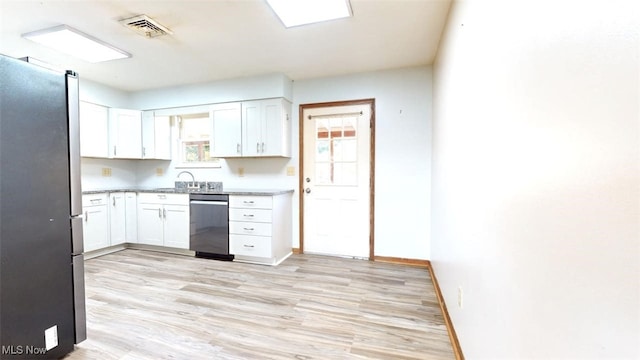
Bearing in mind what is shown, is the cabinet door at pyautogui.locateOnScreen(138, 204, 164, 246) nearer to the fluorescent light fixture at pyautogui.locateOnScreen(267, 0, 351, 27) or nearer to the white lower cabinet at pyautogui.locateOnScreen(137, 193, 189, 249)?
the white lower cabinet at pyautogui.locateOnScreen(137, 193, 189, 249)

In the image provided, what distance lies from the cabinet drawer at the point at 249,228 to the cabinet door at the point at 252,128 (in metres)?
0.95

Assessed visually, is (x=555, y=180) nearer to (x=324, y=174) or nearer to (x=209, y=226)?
(x=324, y=174)

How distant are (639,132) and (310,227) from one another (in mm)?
3460

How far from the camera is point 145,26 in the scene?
2.31 metres

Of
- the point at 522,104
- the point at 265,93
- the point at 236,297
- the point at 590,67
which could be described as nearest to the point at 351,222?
the point at 236,297

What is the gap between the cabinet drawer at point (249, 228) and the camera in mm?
3312

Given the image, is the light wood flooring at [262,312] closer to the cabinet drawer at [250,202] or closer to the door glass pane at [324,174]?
the cabinet drawer at [250,202]

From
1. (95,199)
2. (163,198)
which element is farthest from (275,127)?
(95,199)

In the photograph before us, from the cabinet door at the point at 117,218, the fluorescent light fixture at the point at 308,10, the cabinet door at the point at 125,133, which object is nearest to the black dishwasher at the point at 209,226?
the cabinet door at the point at 117,218

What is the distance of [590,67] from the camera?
1.85 feet

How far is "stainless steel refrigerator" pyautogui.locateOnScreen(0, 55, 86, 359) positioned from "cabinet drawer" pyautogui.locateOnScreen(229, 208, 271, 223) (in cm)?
179

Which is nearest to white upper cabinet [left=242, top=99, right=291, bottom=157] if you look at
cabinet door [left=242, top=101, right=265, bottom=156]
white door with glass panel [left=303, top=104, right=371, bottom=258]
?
cabinet door [left=242, top=101, right=265, bottom=156]

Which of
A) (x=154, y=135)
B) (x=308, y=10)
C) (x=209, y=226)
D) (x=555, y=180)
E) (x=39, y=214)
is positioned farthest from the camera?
(x=154, y=135)

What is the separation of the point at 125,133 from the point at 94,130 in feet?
1.23
